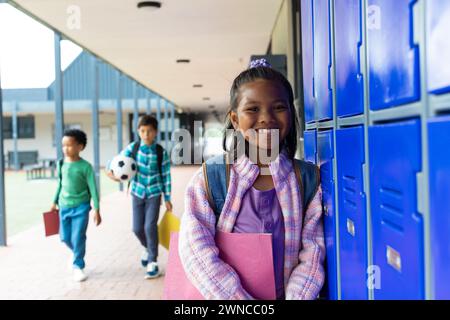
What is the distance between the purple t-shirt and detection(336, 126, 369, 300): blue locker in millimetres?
183

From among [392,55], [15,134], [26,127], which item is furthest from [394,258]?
[26,127]

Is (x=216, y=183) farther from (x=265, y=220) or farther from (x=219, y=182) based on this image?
(x=265, y=220)

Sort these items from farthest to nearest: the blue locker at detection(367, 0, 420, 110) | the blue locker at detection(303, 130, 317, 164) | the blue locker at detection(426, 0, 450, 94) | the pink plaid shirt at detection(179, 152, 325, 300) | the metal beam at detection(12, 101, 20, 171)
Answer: the metal beam at detection(12, 101, 20, 171)
the blue locker at detection(303, 130, 317, 164)
the pink plaid shirt at detection(179, 152, 325, 300)
the blue locker at detection(367, 0, 420, 110)
the blue locker at detection(426, 0, 450, 94)

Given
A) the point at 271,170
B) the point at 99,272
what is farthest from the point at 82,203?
the point at 271,170

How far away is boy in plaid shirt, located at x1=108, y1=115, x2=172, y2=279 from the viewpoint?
4285 millimetres

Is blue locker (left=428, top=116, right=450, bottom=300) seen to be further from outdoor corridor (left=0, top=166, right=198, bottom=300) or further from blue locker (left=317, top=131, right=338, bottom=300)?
outdoor corridor (left=0, top=166, right=198, bottom=300)

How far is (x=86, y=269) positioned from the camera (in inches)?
183

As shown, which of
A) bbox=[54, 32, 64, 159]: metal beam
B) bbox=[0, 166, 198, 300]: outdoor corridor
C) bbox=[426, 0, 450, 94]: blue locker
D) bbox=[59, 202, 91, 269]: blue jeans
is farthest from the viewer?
bbox=[54, 32, 64, 159]: metal beam

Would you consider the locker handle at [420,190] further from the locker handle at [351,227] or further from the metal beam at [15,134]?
the metal beam at [15,134]

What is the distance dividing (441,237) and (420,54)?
309mm

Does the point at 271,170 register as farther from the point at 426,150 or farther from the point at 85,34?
the point at 85,34

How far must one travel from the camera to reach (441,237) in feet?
2.44

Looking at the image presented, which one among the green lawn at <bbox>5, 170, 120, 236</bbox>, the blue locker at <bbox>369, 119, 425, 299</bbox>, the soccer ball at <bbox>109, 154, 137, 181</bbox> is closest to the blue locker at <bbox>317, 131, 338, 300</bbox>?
the blue locker at <bbox>369, 119, 425, 299</bbox>

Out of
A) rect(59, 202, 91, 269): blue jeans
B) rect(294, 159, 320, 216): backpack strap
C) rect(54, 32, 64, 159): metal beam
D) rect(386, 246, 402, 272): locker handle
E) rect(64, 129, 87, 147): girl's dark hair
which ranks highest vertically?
rect(54, 32, 64, 159): metal beam
